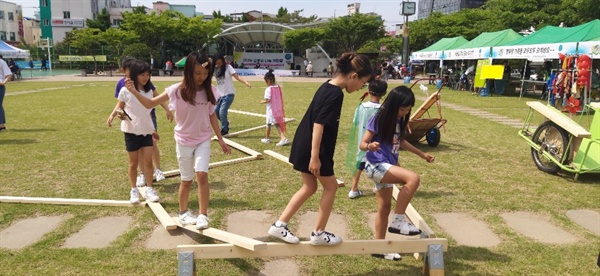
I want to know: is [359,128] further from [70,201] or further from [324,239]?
[70,201]

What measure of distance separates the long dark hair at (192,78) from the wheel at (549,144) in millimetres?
5114

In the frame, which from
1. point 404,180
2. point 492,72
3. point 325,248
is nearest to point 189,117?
point 325,248

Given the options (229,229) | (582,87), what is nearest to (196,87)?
(229,229)

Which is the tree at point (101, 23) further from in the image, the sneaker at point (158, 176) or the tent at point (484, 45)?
the sneaker at point (158, 176)

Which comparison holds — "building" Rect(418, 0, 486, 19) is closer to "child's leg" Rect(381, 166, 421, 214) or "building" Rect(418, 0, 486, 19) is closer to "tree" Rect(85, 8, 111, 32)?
"tree" Rect(85, 8, 111, 32)

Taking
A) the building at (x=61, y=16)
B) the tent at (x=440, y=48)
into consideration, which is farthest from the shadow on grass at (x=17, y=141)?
the building at (x=61, y=16)

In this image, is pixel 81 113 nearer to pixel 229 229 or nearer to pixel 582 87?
pixel 229 229

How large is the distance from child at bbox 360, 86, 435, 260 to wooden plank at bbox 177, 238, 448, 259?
317 mm

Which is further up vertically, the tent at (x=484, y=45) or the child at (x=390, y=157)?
the tent at (x=484, y=45)

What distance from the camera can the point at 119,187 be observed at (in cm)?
590

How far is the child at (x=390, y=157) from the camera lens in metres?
3.59

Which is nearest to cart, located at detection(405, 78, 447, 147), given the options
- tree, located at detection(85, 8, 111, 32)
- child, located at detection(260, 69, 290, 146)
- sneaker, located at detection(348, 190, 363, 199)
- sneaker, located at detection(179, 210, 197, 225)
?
child, located at detection(260, 69, 290, 146)

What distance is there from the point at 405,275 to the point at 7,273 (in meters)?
3.12

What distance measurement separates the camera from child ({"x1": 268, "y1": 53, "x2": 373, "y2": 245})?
10.8ft
